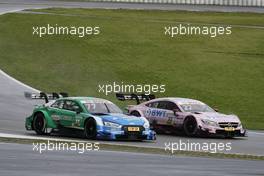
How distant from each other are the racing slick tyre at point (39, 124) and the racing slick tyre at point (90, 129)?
1.74m

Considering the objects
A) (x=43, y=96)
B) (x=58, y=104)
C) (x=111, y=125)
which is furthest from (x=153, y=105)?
(x=111, y=125)

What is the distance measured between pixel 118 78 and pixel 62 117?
15.2m

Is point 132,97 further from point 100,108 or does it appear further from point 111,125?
point 111,125

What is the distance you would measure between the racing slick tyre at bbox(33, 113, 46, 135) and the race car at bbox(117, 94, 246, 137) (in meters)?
3.46

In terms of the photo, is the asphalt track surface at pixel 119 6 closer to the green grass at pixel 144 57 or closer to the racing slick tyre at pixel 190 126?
the green grass at pixel 144 57

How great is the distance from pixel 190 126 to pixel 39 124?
14.8 feet

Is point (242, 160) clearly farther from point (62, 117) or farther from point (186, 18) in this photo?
point (186, 18)

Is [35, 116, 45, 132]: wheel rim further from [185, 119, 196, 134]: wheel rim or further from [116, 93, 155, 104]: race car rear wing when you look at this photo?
[185, 119, 196, 134]: wheel rim

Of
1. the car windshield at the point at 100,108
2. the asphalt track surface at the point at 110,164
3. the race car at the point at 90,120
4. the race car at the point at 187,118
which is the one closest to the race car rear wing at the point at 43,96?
the race car at the point at 90,120

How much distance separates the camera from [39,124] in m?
29.0

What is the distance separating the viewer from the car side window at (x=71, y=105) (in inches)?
1115

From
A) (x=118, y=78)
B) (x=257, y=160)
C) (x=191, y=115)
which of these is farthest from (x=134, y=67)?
(x=257, y=160)

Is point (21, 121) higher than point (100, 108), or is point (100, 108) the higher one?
point (100, 108)

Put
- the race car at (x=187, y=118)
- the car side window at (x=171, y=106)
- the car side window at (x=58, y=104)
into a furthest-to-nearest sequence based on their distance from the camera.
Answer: the car side window at (x=171, y=106), the race car at (x=187, y=118), the car side window at (x=58, y=104)
